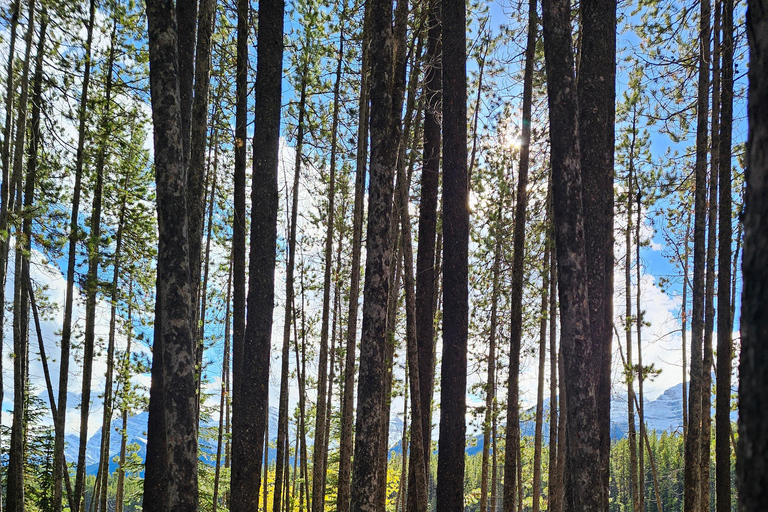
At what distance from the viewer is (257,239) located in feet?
20.2

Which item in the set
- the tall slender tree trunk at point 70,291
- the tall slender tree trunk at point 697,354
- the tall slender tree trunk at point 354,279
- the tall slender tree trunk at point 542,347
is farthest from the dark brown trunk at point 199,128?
the tall slender tree trunk at point 697,354

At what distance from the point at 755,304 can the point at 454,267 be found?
17.0 feet

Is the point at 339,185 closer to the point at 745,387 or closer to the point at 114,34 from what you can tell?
the point at 114,34

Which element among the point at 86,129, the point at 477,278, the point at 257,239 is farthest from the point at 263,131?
the point at 477,278

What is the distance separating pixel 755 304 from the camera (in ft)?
4.54

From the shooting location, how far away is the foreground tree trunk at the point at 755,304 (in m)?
1.32

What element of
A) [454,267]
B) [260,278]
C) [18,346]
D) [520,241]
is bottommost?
[18,346]

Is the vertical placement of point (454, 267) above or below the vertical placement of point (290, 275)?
below

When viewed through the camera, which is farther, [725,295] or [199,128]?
[725,295]

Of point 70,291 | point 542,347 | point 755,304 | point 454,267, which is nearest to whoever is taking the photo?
point 755,304

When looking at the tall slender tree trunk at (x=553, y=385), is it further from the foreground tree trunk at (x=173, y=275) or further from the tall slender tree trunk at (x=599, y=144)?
the foreground tree trunk at (x=173, y=275)

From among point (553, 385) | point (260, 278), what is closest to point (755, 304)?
point (260, 278)

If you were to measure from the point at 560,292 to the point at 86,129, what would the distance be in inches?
348

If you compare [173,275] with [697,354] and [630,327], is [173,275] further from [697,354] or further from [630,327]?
[630,327]
